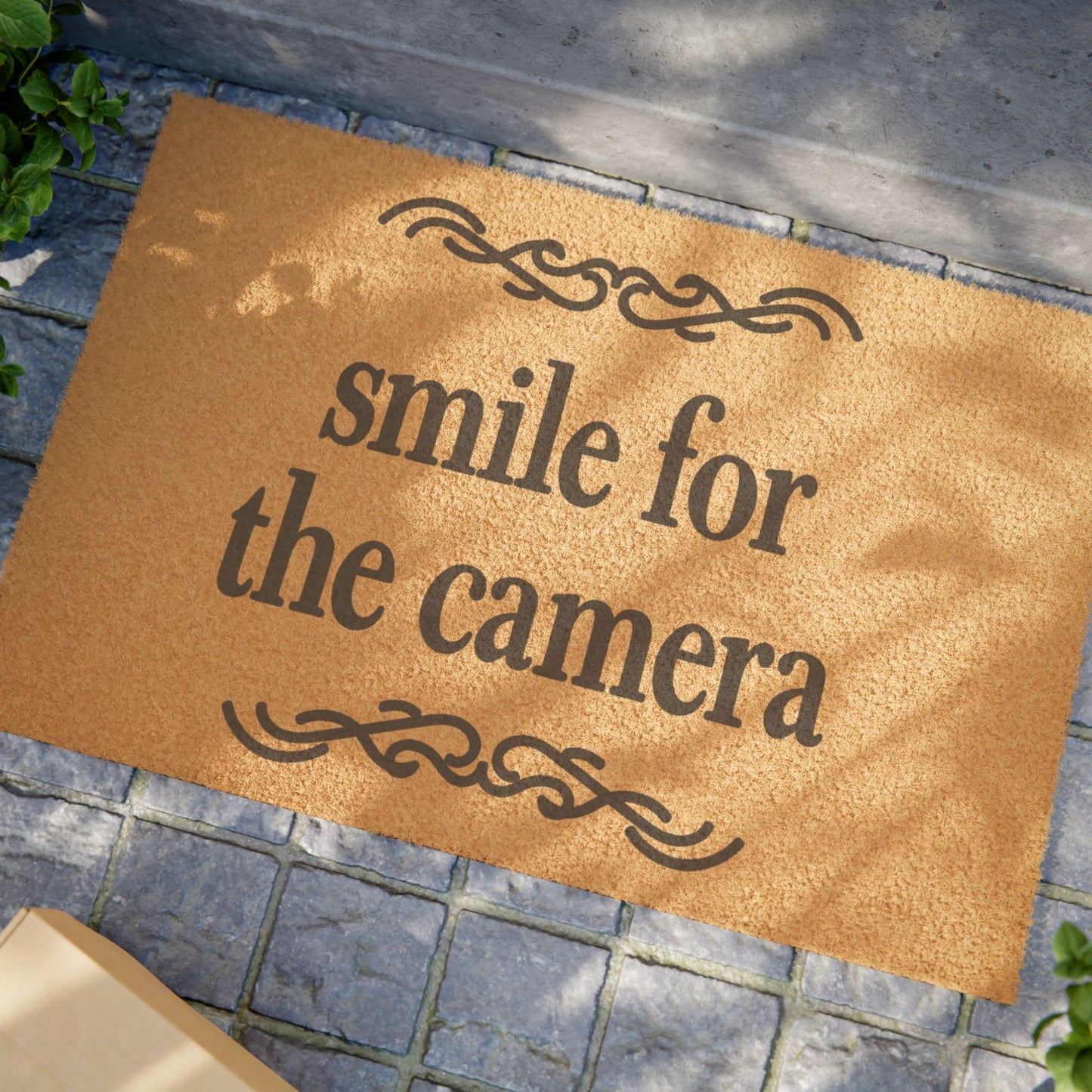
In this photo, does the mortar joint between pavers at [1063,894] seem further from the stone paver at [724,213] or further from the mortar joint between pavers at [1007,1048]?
the stone paver at [724,213]

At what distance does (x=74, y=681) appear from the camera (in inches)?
70.0

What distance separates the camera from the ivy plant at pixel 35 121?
1.56 metres

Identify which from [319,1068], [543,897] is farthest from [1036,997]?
[319,1068]

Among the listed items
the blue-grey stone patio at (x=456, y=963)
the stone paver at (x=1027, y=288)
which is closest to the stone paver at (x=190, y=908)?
the blue-grey stone patio at (x=456, y=963)

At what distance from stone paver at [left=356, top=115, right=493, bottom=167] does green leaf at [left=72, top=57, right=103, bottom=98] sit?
0.51 meters

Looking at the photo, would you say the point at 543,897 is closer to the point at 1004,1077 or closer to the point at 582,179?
the point at 1004,1077

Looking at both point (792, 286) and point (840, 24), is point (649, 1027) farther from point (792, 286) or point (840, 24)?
point (840, 24)

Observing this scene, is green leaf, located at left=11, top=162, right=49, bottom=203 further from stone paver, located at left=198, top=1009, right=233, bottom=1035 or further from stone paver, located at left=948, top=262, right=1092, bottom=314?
stone paver, located at left=948, top=262, right=1092, bottom=314

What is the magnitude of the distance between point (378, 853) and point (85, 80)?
60.9 inches

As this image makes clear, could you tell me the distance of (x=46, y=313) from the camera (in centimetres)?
188

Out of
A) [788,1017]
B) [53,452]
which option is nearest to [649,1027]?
[788,1017]

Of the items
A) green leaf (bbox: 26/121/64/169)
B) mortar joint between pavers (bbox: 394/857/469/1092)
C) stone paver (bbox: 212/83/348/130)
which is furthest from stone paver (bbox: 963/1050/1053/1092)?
green leaf (bbox: 26/121/64/169)

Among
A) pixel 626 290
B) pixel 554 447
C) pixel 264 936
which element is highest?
pixel 626 290

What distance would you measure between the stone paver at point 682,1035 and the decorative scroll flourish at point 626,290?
1313 mm
